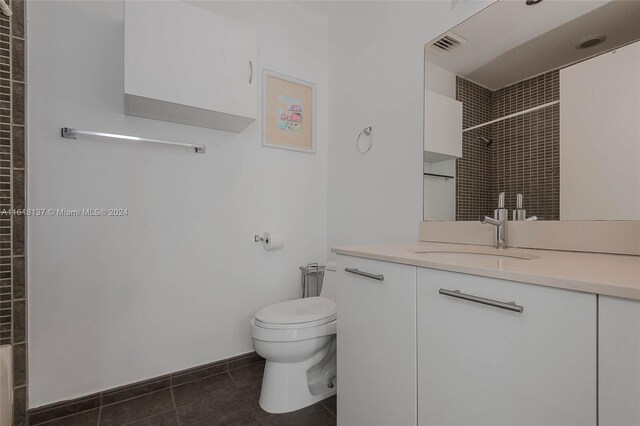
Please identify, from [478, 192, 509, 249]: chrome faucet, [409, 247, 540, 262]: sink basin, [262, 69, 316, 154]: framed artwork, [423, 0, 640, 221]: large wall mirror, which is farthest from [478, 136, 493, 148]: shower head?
[262, 69, 316, 154]: framed artwork

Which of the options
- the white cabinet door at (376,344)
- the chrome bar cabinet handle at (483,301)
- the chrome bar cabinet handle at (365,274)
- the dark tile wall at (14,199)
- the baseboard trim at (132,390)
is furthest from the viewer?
the baseboard trim at (132,390)

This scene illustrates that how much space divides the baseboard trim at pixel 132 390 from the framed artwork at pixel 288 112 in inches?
56.8

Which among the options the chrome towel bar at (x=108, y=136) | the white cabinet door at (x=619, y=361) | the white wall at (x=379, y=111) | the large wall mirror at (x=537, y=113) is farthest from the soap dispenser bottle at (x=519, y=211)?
the chrome towel bar at (x=108, y=136)

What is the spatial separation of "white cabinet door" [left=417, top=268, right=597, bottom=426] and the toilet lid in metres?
0.67

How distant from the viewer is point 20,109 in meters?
1.35

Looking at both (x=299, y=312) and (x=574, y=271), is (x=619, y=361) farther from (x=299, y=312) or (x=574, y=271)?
(x=299, y=312)

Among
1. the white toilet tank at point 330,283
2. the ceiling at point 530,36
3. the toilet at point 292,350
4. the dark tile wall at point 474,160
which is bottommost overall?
the toilet at point 292,350

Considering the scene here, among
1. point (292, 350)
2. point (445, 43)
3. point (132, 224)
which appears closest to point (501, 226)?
point (445, 43)

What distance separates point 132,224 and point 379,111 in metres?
1.58

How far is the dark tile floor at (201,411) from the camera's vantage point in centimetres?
143

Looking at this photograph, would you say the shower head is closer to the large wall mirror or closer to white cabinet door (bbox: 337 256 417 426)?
the large wall mirror

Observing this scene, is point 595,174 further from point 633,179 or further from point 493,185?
point 493,185

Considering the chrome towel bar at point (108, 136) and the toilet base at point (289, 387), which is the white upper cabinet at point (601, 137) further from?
the chrome towel bar at point (108, 136)

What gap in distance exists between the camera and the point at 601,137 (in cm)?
104
